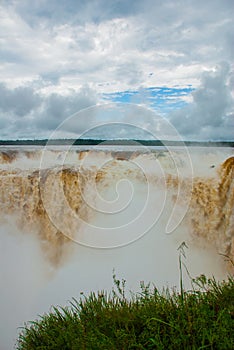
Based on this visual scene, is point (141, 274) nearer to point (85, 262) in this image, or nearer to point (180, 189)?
point (85, 262)

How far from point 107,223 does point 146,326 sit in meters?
3.34

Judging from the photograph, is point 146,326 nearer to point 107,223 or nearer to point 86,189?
point 107,223

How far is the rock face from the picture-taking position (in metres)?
5.28

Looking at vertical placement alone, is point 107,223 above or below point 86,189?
below

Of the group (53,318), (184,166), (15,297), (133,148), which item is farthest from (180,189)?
(53,318)

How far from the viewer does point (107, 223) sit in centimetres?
560

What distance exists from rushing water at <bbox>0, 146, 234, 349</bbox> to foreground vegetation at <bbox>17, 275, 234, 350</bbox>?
2431 mm

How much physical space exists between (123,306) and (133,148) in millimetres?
3780

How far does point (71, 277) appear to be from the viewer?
5445 millimetres

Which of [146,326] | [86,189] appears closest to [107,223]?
[86,189]

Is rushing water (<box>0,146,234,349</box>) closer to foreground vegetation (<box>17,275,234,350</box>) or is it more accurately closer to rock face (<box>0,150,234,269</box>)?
rock face (<box>0,150,234,269</box>)

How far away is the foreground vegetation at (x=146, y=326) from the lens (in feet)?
6.68

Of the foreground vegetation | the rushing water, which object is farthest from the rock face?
the foreground vegetation

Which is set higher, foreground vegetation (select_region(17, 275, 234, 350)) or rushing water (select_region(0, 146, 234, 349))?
rushing water (select_region(0, 146, 234, 349))
